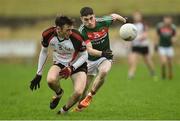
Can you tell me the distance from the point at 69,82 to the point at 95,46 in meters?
8.84

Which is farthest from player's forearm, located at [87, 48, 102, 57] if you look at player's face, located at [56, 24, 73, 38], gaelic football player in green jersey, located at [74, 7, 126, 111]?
player's face, located at [56, 24, 73, 38]

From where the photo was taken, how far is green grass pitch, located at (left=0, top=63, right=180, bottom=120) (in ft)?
38.9

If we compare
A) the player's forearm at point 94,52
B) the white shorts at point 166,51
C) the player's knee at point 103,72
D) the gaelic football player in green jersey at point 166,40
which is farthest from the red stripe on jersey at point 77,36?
the white shorts at point 166,51

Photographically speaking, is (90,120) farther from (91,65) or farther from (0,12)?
(0,12)

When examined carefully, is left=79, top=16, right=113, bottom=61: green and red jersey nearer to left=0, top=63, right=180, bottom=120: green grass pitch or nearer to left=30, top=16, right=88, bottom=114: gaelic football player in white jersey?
left=30, top=16, right=88, bottom=114: gaelic football player in white jersey

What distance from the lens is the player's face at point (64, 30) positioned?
1153cm

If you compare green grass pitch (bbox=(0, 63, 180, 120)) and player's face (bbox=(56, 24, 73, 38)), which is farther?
green grass pitch (bbox=(0, 63, 180, 120))

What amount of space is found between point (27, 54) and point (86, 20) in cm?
1982

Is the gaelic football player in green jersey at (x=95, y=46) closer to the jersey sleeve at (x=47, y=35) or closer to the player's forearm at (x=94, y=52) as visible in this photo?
the player's forearm at (x=94, y=52)

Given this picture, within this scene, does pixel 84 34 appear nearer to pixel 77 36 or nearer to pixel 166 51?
pixel 77 36

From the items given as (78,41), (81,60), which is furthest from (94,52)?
(78,41)

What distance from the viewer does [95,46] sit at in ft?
43.3

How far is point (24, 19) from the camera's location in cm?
3803

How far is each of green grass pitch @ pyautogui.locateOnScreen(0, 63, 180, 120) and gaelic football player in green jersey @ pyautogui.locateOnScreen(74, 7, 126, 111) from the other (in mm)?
481
